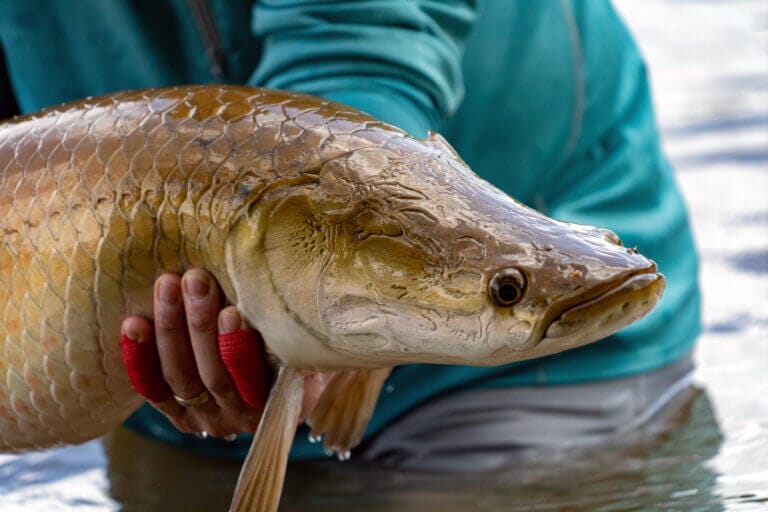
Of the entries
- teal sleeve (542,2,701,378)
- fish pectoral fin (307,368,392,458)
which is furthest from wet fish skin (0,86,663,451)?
teal sleeve (542,2,701,378)

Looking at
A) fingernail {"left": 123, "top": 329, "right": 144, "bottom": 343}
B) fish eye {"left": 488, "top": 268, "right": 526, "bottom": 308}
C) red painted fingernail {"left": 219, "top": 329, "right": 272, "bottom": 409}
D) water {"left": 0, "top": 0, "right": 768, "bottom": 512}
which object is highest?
fish eye {"left": 488, "top": 268, "right": 526, "bottom": 308}

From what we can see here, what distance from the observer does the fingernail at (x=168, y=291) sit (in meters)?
1.84

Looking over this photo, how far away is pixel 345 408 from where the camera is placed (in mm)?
2105

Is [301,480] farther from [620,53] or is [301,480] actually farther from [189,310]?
[620,53]

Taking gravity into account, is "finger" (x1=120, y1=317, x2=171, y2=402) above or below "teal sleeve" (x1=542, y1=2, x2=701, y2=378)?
below

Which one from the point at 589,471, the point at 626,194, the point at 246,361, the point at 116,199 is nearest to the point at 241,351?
the point at 246,361

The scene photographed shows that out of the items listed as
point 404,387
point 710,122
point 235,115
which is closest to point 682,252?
point 404,387

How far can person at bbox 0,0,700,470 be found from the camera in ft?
8.07

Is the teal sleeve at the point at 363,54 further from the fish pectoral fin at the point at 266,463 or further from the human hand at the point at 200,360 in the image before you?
the fish pectoral fin at the point at 266,463

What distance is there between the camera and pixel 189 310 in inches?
72.9

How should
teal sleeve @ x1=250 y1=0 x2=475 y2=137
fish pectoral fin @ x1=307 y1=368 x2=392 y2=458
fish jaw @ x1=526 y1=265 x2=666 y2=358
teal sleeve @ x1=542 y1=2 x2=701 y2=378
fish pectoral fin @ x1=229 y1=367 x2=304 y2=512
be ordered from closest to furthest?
fish jaw @ x1=526 y1=265 x2=666 y2=358 < fish pectoral fin @ x1=229 y1=367 x2=304 y2=512 < fish pectoral fin @ x1=307 y1=368 x2=392 y2=458 < teal sleeve @ x1=250 y1=0 x2=475 y2=137 < teal sleeve @ x1=542 y1=2 x2=701 y2=378

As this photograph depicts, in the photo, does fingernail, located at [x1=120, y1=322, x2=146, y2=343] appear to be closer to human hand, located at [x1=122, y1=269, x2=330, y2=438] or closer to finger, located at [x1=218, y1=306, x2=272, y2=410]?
human hand, located at [x1=122, y1=269, x2=330, y2=438]

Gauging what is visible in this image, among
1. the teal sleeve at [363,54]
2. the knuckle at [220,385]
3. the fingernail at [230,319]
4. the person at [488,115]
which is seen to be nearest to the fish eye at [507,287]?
the fingernail at [230,319]

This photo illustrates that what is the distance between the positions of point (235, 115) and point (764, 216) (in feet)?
9.77
